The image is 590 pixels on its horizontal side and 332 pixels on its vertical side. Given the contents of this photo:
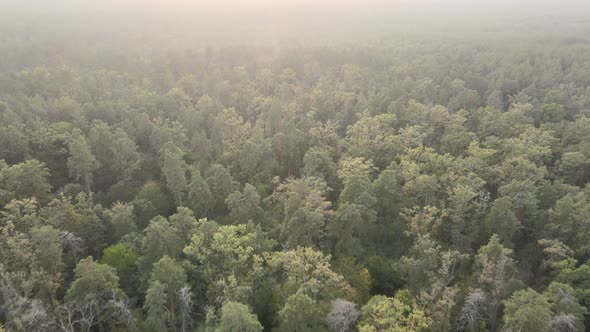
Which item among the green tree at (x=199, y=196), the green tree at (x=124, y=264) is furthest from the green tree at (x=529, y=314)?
the green tree at (x=199, y=196)

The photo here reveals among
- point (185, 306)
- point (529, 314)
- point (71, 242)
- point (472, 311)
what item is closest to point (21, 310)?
point (71, 242)

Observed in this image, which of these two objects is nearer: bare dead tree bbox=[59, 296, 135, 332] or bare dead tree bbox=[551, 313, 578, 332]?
bare dead tree bbox=[551, 313, 578, 332]

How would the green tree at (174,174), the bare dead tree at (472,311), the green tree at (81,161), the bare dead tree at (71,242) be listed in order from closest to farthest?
the bare dead tree at (472,311) < the bare dead tree at (71,242) < the green tree at (174,174) < the green tree at (81,161)

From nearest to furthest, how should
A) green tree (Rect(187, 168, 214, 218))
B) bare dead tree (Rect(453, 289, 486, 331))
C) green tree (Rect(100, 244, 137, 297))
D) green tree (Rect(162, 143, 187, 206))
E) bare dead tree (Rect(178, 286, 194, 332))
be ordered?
bare dead tree (Rect(178, 286, 194, 332)) → bare dead tree (Rect(453, 289, 486, 331)) → green tree (Rect(100, 244, 137, 297)) → green tree (Rect(187, 168, 214, 218)) → green tree (Rect(162, 143, 187, 206))

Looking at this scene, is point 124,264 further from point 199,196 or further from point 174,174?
point 174,174

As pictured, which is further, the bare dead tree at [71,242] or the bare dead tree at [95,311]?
the bare dead tree at [71,242]

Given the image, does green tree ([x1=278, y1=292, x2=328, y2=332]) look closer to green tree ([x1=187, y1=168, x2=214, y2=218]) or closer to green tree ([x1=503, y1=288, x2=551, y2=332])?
green tree ([x1=503, y1=288, x2=551, y2=332])

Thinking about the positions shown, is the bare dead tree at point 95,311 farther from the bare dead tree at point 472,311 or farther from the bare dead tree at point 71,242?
the bare dead tree at point 472,311

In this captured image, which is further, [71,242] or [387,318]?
[71,242]

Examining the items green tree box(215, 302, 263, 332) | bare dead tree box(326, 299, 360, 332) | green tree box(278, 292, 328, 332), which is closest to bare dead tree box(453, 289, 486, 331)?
bare dead tree box(326, 299, 360, 332)
